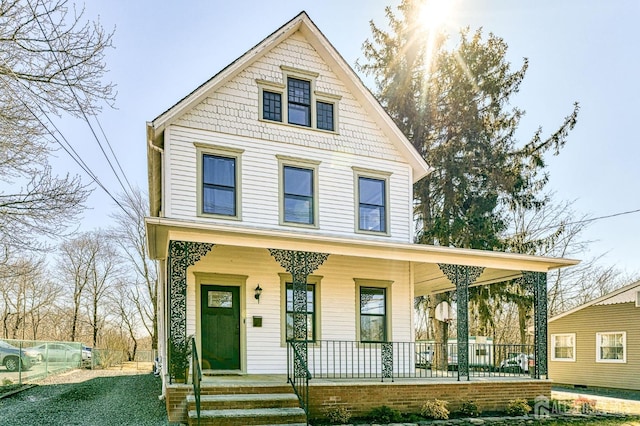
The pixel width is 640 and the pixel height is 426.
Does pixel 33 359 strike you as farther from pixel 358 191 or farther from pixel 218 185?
pixel 358 191

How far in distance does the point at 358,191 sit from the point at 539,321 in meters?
5.35

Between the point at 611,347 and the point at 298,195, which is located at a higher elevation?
the point at 298,195

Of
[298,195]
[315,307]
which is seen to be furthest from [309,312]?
[298,195]

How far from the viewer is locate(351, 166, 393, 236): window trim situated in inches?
522

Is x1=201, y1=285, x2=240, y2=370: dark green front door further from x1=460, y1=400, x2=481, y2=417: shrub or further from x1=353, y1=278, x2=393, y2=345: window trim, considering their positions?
x1=460, y1=400, x2=481, y2=417: shrub

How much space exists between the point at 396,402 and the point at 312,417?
74.2 inches

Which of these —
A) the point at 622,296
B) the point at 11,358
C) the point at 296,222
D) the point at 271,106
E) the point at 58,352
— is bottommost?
the point at 58,352

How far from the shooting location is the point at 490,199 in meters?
19.9

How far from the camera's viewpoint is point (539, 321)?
12062mm

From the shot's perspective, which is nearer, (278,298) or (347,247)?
(347,247)

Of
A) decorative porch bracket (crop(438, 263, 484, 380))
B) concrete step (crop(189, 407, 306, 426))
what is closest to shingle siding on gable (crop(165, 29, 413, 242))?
decorative porch bracket (crop(438, 263, 484, 380))

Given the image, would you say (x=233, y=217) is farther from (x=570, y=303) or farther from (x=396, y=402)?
(x=570, y=303)

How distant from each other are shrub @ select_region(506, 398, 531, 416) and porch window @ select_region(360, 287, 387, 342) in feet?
10.5

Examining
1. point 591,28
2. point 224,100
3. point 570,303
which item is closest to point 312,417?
point 224,100
